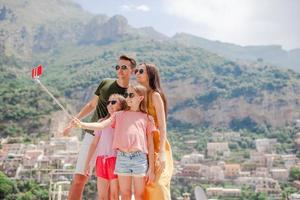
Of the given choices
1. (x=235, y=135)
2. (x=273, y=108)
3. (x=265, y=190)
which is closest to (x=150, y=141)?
(x=265, y=190)

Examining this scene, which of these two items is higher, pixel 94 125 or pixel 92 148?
pixel 94 125

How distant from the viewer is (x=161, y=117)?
2.98m

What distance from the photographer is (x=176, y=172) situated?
5931cm

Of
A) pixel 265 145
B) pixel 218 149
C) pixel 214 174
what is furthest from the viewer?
pixel 218 149

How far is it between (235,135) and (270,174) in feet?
68.4

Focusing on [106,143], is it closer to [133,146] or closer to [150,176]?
[133,146]

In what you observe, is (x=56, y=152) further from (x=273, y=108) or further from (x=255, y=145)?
(x=273, y=108)

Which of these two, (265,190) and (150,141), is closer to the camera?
(150,141)

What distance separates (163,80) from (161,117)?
9327 cm

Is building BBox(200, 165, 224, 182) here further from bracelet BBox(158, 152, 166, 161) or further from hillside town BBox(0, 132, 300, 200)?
bracelet BBox(158, 152, 166, 161)

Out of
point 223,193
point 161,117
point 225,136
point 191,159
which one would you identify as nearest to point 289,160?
point 191,159

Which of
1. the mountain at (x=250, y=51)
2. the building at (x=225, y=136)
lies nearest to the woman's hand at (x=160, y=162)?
the building at (x=225, y=136)

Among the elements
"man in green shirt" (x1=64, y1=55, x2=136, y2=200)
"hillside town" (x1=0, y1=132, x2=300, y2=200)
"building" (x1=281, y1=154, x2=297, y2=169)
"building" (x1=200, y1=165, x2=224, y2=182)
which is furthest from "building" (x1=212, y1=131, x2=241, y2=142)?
"man in green shirt" (x1=64, y1=55, x2=136, y2=200)

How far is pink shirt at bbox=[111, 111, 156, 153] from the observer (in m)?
2.86
